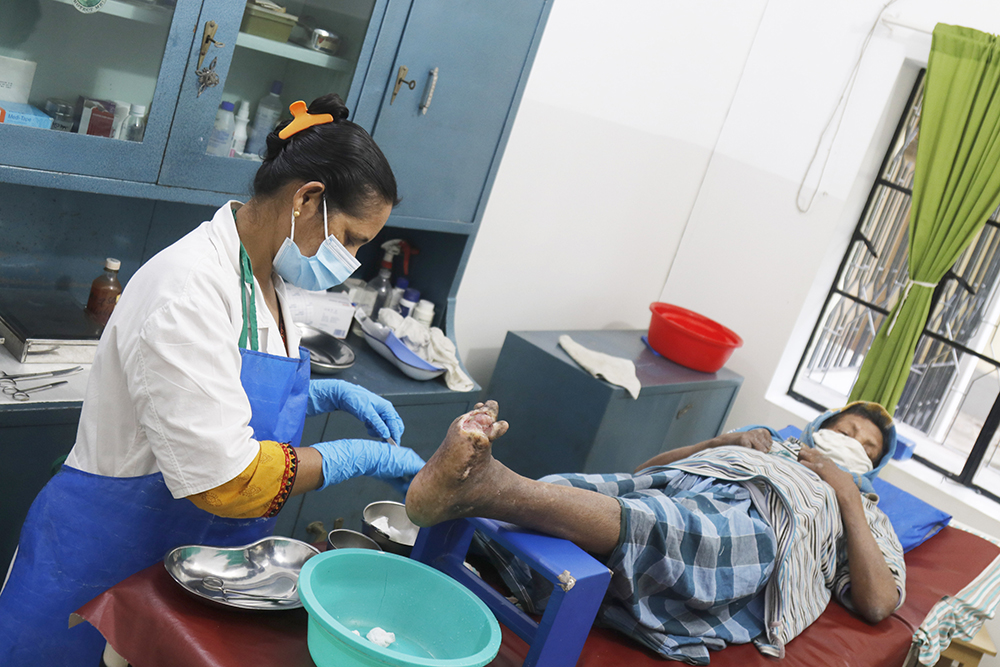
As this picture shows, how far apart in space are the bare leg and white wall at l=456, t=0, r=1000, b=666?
1.68m

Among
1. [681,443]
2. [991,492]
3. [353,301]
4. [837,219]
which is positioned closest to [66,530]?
[353,301]

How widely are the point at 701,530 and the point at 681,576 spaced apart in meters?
0.11

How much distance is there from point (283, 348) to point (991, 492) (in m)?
3.23

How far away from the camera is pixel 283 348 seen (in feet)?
5.07

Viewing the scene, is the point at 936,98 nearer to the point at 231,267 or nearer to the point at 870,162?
the point at 870,162

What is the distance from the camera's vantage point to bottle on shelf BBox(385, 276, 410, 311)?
2.81 m

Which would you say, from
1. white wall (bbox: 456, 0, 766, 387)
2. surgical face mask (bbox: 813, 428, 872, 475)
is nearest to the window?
white wall (bbox: 456, 0, 766, 387)

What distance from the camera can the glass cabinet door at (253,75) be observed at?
1.88 metres

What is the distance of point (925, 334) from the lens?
3668 mm

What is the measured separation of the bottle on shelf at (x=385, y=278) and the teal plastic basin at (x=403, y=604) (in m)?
1.53

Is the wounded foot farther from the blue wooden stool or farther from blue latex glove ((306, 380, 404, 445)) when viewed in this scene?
blue latex glove ((306, 380, 404, 445))

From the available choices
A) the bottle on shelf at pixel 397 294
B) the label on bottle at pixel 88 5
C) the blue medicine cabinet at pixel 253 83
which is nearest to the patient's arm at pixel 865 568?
the blue medicine cabinet at pixel 253 83

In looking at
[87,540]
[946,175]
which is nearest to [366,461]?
[87,540]

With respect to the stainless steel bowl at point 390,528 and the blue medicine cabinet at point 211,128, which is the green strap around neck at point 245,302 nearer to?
the stainless steel bowl at point 390,528
